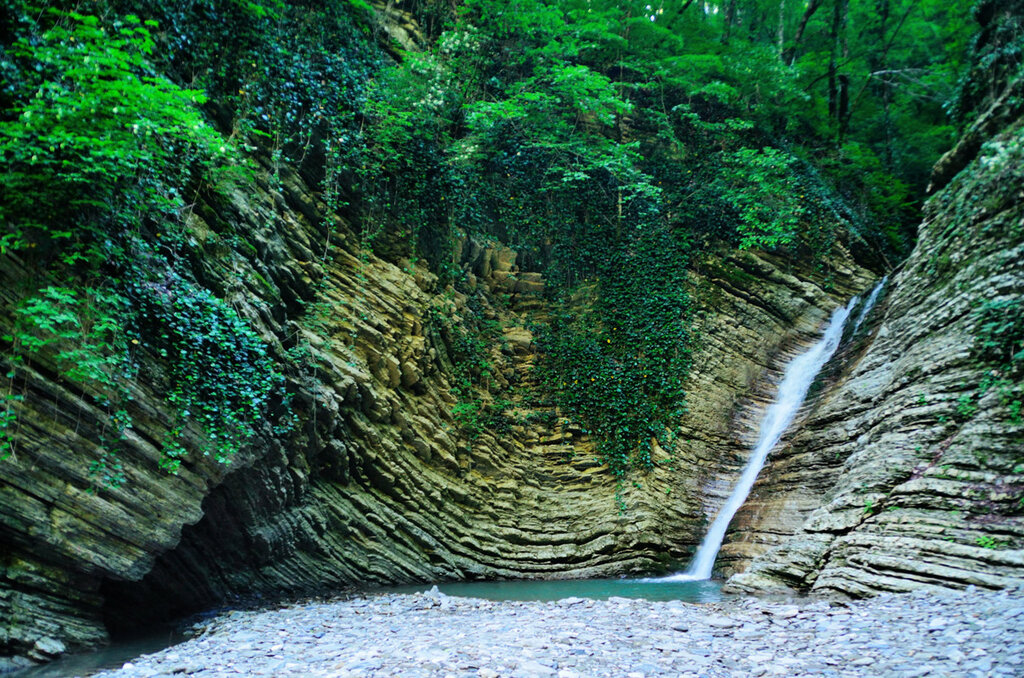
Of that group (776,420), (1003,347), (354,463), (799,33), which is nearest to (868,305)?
(776,420)

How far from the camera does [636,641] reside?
502 centimetres

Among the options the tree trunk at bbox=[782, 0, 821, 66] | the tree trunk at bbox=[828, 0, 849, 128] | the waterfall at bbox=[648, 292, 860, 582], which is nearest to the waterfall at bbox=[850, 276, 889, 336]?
the waterfall at bbox=[648, 292, 860, 582]

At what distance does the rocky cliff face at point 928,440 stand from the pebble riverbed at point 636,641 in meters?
0.84

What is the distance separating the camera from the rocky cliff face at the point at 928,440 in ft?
21.0

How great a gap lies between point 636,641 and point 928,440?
5.07 meters

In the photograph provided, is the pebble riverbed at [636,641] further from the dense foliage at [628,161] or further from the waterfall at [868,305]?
the waterfall at [868,305]

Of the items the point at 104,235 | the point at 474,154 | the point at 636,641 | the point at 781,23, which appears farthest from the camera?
the point at 781,23

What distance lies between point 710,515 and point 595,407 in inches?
123

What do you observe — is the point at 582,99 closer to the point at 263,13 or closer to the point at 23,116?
the point at 263,13

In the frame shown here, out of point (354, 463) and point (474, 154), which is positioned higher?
point (474, 154)

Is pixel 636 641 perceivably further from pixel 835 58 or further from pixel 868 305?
pixel 835 58

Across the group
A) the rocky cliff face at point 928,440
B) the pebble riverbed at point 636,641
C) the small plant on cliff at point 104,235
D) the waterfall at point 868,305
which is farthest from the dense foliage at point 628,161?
the pebble riverbed at point 636,641

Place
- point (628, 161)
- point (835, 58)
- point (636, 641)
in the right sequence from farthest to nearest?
point (835, 58) → point (628, 161) → point (636, 641)

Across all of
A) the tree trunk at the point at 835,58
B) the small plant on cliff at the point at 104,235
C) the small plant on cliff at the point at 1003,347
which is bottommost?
the small plant on cliff at the point at 1003,347
